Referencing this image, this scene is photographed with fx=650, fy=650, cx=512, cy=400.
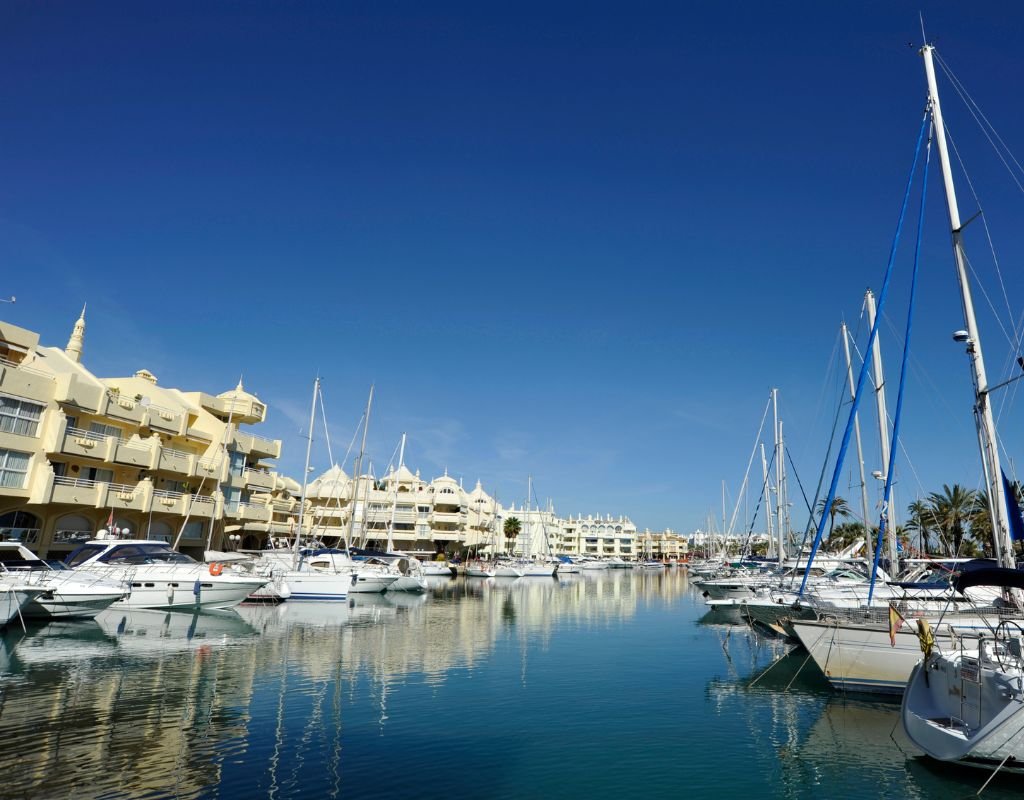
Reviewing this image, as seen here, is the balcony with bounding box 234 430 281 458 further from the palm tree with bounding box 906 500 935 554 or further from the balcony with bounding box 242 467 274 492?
the palm tree with bounding box 906 500 935 554

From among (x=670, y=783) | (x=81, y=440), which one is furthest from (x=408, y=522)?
(x=670, y=783)

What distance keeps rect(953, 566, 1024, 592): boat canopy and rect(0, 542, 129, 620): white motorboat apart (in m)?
30.9

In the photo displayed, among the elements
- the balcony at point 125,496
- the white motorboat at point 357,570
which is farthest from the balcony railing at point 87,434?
the white motorboat at point 357,570

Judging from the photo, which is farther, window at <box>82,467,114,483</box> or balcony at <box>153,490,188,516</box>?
balcony at <box>153,490,188,516</box>

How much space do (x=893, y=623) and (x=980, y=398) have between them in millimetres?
6572

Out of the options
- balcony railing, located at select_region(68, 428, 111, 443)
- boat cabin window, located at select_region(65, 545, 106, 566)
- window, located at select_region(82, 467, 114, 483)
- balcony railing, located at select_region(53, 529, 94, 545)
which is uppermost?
balcony railing, located at select_region(68, 428, 111, 443)

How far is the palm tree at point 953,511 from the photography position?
207ft

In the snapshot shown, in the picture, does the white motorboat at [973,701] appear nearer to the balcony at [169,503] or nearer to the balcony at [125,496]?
the balcony at [125,496]

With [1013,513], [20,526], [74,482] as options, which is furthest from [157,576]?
[1013,513]

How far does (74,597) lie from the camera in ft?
89.8

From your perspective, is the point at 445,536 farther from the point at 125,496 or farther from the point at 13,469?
the point at 13,469

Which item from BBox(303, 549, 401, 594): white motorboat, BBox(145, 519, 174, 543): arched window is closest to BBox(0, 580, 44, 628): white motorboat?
BBox(303, 549, 401, 594): white motorboat

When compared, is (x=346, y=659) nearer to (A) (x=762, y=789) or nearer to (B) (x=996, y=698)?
(A) (x=762, y=789)

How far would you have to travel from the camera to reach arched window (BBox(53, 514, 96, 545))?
41.7 m
